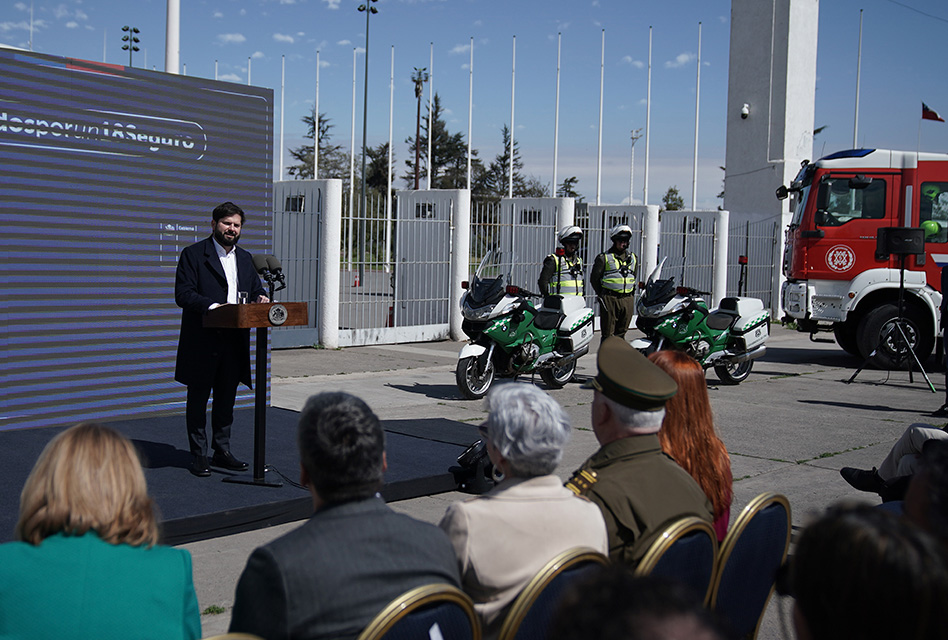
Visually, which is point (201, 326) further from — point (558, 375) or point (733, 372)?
point (733, 372)

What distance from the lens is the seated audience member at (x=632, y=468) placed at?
2686 mm

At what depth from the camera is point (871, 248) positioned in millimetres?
13062

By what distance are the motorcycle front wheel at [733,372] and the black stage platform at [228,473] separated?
4619 millimetres

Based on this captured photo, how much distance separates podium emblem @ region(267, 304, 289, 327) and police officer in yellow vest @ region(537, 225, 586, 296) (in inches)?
225

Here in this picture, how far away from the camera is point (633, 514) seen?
271 cm

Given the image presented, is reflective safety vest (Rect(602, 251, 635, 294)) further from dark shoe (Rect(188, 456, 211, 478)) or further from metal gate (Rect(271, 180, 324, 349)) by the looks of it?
dark shoe (Rect(188, 456, 211, 478))

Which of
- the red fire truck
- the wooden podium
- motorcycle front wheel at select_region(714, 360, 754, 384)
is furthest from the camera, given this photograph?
the red fire truck

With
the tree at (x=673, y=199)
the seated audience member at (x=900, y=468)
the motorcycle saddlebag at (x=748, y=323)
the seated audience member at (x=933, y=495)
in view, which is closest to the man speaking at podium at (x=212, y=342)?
the seated audience member at (x=900, y=468)

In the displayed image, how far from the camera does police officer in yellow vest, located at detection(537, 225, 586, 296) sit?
10.9 m

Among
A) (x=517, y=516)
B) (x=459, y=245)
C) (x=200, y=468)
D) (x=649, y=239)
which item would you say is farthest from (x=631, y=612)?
(x=649, y=239)

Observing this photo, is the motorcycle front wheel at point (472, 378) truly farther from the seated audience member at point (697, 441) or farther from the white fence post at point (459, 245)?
the seated audience member at point (697, 441)

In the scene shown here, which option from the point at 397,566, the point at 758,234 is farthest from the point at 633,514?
the point at 758,234

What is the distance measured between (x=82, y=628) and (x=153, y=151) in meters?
6.33

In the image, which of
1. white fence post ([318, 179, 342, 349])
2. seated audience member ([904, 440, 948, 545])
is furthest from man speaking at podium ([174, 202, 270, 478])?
white fence post ([318, 179, 342, 349])
